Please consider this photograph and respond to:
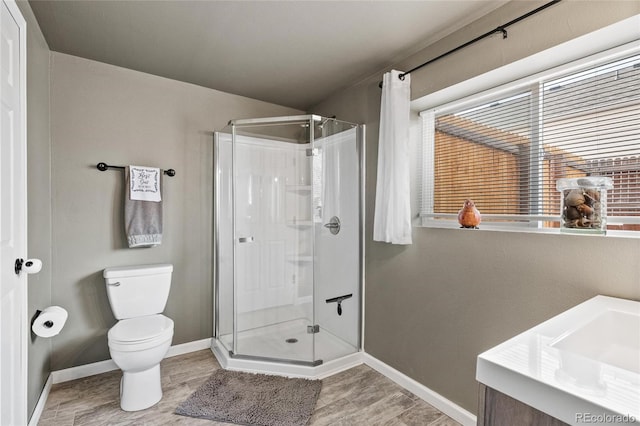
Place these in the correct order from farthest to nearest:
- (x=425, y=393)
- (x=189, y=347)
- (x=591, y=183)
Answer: (x=189, y=347), (x=425, y=393), (x=591, y=183)

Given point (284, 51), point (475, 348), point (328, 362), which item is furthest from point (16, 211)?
point (475, 348)

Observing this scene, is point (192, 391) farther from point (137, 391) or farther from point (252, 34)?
point (252, 34)

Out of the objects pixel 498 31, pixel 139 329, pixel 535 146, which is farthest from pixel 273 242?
pixel 498 31

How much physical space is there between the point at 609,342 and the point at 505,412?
60 centimetres

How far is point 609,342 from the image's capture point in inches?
38.6

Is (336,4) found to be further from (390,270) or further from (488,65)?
(390,270)

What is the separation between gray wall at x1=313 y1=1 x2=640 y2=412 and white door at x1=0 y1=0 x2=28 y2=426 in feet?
6.91

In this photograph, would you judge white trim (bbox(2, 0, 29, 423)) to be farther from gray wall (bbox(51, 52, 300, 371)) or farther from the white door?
gray wall (bbox(51, 52, 300, 371))

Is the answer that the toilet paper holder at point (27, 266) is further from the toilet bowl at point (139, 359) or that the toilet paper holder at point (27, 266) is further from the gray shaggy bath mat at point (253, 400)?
the gray shaggy bath mat at point (253, 400)

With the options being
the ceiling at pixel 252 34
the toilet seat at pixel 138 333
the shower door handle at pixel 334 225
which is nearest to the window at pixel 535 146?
the ceiling at pixel 252 34

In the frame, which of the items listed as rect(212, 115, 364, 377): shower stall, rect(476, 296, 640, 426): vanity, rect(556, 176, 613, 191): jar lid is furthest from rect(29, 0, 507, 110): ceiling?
rect(476, 296, 640, 426): vanity

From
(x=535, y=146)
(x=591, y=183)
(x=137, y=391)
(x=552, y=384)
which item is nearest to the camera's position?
(x=552, y=384)

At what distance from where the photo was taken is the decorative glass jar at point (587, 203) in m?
1.30

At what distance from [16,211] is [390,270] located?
7.16 ft
